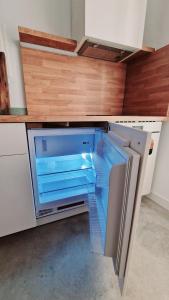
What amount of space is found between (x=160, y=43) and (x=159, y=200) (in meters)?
1.52

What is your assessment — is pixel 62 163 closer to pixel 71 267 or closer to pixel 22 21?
pixel 71 267

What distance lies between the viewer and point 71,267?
0.86 meters

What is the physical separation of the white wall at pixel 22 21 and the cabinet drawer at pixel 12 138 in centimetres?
52

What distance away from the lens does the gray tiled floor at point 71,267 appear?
0.74 m

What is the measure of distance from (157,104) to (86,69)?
75 cm

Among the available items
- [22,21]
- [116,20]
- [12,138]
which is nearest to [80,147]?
[12,138]

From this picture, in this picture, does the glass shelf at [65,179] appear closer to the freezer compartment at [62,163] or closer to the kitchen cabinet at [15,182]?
the freezer compartment at [62,163]

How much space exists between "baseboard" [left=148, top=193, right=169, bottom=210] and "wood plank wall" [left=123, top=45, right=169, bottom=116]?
0.85 meters

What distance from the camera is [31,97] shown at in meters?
1.22

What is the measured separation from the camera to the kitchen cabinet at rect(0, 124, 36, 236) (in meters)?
0.80

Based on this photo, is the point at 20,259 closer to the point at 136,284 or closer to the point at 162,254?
the point at 136,284

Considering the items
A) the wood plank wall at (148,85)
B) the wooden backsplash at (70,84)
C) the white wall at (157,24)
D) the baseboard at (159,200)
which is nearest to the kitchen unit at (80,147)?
the wooden backsplash at (70,84)

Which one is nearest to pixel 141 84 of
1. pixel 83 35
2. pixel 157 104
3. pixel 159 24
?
pixel 157 104

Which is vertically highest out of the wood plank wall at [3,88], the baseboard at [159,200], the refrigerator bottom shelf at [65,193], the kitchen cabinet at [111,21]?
the kitchen cabinet at [111,21]
